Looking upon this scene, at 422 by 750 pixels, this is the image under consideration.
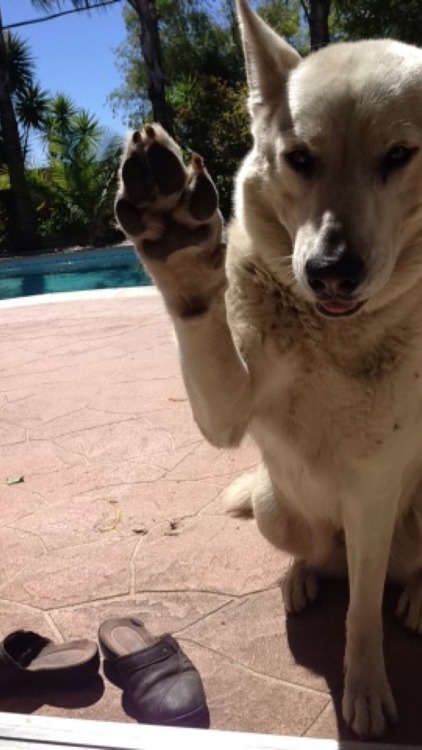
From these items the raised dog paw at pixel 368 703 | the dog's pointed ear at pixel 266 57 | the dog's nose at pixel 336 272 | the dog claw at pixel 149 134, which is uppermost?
the dog's pointed ear at pixel 266 57

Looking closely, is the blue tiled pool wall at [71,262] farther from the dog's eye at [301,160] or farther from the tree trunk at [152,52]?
the dog's eye at [301,160]

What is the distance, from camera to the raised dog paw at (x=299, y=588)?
6.74 ft

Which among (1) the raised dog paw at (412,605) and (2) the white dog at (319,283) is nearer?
(2) the white dog at (319,283)

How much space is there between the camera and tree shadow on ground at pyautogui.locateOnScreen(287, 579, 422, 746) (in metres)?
1.66

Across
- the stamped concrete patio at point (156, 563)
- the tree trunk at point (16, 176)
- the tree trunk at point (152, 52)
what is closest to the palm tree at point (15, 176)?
the tree trunk at point (16, 176)

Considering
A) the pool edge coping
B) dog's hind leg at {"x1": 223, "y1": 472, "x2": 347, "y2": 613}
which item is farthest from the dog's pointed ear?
the pool edge coping

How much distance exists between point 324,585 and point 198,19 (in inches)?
1018

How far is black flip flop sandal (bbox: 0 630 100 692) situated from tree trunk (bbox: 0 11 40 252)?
52.3 feet

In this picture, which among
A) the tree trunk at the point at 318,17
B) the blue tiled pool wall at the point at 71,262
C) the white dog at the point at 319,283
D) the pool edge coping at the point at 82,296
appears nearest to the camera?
the white dog at the point at 319,283

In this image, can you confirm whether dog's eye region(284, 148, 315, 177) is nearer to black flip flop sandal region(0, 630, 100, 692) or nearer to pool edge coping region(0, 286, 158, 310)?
black flip flop sandal region(0, 630, 100, 692)

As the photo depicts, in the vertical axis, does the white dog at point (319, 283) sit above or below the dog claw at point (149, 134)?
below

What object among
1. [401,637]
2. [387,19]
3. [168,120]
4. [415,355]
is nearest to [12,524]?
[401,637]

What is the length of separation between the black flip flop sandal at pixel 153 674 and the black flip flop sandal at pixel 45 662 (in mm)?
62

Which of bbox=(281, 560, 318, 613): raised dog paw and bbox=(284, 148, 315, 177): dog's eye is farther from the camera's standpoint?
bbox=(281, 560, 318, 613): raised dog paw
